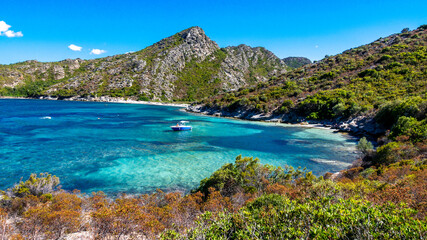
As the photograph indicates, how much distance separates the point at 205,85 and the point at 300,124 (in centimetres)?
11992

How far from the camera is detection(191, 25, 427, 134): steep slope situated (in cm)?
4731

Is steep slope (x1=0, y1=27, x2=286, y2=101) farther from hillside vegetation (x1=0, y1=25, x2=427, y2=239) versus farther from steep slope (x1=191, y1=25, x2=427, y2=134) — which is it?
hillside vegetation (x1=0, y1=25, x2=427, y2=239)

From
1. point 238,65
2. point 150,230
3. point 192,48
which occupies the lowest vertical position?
point 150,230

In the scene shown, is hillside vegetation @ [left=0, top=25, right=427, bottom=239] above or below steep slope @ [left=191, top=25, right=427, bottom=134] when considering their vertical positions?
below

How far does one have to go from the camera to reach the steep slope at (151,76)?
150488 mm

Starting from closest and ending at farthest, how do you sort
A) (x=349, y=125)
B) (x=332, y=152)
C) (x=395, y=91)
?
(x=332, y=152) → (x=349, y=125) → (x=395, y=91)

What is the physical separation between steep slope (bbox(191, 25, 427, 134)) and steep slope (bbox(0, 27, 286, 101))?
7902 cm

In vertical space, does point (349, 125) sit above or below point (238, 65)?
below

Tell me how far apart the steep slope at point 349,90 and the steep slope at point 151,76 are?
79.0m

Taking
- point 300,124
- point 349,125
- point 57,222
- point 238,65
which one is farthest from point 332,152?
point 238,65

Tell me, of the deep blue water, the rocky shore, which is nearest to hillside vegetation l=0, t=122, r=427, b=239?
the deep blue water

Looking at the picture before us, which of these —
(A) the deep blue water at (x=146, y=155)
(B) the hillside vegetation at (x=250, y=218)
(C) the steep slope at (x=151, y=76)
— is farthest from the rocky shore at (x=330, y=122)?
(C) the steep slope at (x=151, y=76)

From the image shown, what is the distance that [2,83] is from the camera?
6186 inches

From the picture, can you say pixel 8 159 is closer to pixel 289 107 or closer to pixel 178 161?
pixel 178 161
